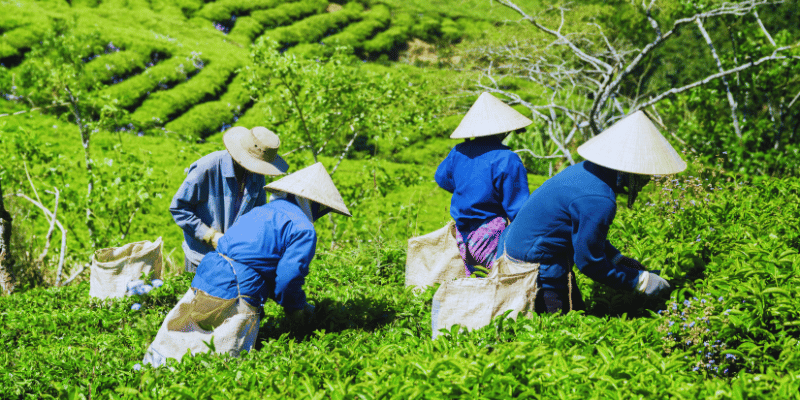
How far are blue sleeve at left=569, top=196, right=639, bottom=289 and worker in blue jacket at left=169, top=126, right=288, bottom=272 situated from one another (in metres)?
1.87

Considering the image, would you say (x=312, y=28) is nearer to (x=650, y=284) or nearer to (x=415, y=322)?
(x=415, y=322)

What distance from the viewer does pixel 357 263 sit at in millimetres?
4871

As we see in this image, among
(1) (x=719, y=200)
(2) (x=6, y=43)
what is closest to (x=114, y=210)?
(1) (x=719, y=200)

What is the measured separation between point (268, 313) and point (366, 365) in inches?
68.6

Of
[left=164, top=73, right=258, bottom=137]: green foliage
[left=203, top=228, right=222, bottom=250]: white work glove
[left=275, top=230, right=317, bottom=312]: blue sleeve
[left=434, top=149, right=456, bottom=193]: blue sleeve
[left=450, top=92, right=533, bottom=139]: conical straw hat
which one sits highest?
[left=450, top=92, right=533, bottom=139]: conical straw hat

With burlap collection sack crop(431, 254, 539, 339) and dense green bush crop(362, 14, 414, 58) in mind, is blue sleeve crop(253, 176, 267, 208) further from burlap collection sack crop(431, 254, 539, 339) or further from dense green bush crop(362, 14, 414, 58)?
dense green bush crop(362, 14, 414, 58)

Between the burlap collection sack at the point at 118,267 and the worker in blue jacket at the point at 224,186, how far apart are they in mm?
314

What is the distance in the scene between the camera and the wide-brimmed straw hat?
139 inches

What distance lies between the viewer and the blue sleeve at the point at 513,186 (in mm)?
3326

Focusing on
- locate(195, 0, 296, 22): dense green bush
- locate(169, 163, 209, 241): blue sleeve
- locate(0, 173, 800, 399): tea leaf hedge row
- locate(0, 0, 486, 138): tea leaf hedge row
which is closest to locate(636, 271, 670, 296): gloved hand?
locate(0, 173, 800, 399): tea leaf hedge row

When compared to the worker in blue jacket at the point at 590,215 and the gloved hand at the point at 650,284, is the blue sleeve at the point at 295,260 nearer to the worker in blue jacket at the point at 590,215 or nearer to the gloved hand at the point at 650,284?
the worker in blue jacket at the point at 590,215

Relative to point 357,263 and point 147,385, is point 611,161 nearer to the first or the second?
point 147,385

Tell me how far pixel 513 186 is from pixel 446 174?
55 centimetres

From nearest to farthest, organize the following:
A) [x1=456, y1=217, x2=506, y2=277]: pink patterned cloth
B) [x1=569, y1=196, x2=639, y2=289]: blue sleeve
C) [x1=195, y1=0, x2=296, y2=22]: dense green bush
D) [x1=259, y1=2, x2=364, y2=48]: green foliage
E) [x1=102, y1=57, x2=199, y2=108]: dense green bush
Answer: [x1=569, y1=196, x2=639, y2=289]: blue sleeve
[x1=456, y1=217, x2=506, y2=277]: pink patterned cloth
[x1=102, y1=57, x2=199, y2=108]: dense green bush
[x1=259, y1=2, x2=364, y2=48]: green foliage
[x1=195, y1=0, x2=296, y2=22]: dense green bush
